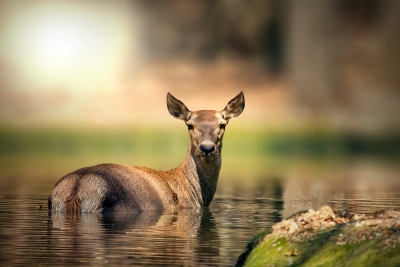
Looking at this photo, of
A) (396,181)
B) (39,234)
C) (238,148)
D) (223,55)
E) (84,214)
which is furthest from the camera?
(223,55)

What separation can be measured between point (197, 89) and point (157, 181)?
33.5m

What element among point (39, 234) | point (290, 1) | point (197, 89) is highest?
point (290, 1)

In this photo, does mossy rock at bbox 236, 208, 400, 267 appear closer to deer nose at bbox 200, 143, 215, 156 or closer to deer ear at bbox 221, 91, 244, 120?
deer nose at bbox 200, 143, 215, 156

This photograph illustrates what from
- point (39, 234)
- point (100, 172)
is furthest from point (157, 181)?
point (39, 234)

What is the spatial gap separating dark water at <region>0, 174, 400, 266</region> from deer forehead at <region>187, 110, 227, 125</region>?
1331 mm

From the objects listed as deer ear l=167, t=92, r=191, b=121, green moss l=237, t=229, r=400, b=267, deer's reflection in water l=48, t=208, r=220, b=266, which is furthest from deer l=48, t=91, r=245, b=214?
green moss l=237, t=229, r=400, b=267

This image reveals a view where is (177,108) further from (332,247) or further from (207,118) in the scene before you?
(332,247)

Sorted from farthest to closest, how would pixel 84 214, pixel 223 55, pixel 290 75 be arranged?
1. pixel 223 55
2. pixel 290 75
3. pixel 84 214

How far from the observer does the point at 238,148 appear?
43.9m

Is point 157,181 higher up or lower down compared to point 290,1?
lower down

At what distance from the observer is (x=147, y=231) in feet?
44.2

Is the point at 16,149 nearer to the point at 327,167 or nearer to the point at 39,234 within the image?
the point at 327,167

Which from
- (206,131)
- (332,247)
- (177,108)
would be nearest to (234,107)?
(177,108)

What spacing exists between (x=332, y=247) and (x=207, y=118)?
6.73 meters
